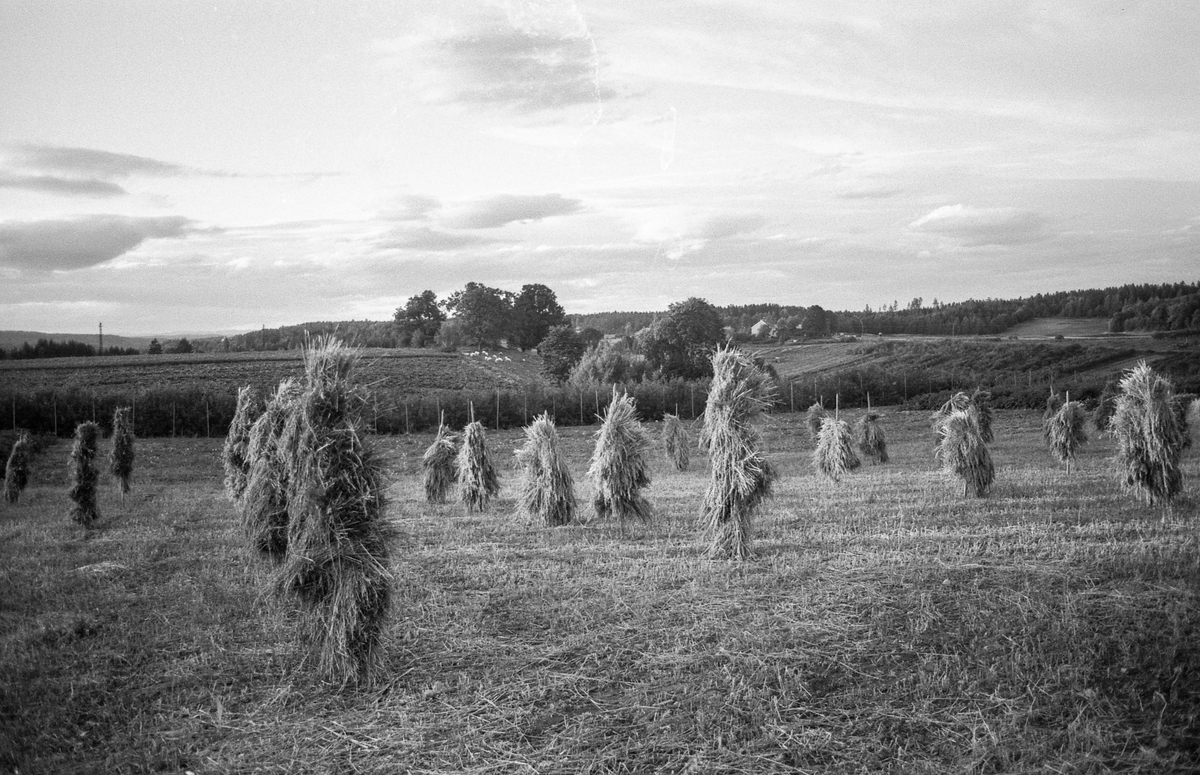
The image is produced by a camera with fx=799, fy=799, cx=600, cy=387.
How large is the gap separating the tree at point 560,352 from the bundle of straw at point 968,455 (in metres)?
51.7

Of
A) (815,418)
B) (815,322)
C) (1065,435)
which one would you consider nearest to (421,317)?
(815,322)

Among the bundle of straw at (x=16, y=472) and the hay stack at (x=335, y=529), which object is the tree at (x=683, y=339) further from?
the hay stack at (x=335, y=529)

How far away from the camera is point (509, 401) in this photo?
51.5 meters

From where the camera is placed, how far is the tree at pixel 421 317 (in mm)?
91125

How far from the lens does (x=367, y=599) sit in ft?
26.3

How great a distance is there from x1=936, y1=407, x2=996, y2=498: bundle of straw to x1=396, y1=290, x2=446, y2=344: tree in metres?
75.8

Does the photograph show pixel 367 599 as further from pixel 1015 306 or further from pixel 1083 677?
pixel 1015 306

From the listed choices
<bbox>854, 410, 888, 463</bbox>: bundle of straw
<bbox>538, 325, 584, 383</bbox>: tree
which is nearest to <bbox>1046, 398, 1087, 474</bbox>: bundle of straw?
<bbox>854, 410, 888, 463</bbox>: bundle of straw

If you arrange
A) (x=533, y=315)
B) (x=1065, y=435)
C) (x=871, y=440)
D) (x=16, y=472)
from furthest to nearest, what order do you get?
(x=533, y=315) → (x=871, y=440) → (x=1065, y=435) → (x=16, y=472)

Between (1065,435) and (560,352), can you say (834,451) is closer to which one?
(1065,435)

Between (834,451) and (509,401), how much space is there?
1180 inches

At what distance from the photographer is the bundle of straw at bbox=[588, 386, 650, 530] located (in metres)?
16.6

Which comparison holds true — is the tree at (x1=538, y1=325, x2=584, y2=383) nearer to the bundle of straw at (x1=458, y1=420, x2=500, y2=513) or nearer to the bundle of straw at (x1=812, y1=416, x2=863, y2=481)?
the bundle of straw at (x1=812, y1=416, x2=863, y2=481)

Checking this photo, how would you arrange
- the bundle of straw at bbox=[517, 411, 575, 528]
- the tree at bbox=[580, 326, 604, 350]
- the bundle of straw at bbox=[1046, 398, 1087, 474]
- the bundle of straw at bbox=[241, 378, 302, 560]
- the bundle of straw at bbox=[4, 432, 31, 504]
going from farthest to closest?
the tree at bbox=[580, 326, 604, 350], the bundle of straw at bbox=[1046, 398, 1087, 474], the bundle of straw at bbox=[4, 432, 31, 504], the bundle of straw at bbox=[517, 411, 575, 528], the bundle of straw at bbox=[241, 378, 302, 560]
